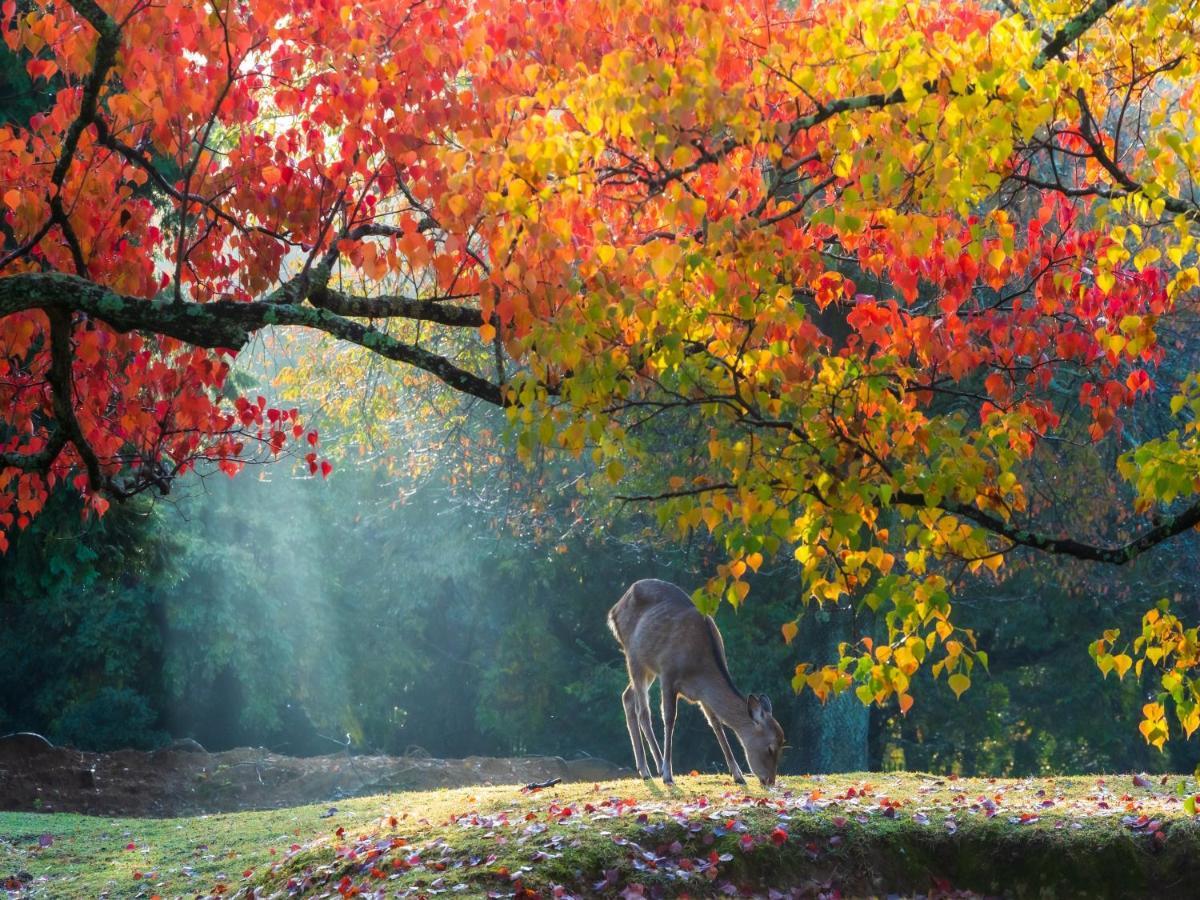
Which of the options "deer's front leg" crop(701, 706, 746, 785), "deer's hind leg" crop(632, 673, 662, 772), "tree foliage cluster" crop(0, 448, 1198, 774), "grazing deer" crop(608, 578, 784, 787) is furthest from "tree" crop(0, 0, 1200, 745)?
"tree foliage cluster" crop(0, 448, 1198, 774)

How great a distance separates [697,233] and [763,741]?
6.74m

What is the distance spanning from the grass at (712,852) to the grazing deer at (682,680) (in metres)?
1.05

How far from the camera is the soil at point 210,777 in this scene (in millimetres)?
18531

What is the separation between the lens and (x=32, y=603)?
80.5ft

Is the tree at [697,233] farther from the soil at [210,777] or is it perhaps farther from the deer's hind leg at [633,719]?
the soil at [210,777]

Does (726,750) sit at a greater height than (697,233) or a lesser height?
lesser

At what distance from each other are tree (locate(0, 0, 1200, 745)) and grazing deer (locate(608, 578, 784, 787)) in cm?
506

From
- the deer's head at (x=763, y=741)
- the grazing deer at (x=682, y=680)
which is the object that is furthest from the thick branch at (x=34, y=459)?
the deer's head at (x=763, y=741)

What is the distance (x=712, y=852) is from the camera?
9133mm

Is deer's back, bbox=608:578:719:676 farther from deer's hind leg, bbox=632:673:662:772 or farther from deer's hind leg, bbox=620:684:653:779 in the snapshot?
deer's hind leg, bbox=620:684:653:779

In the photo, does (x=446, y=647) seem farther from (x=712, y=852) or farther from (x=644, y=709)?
(x=712, y=852)

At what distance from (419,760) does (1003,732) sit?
1286cm

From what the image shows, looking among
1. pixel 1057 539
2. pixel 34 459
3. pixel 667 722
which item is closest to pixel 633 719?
pixel 667 722

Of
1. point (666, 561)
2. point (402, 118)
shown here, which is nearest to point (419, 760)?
point (666, 561)
